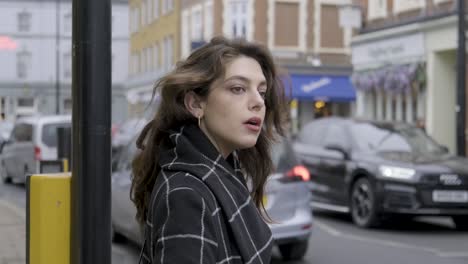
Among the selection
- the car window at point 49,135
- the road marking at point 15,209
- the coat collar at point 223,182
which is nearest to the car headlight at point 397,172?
the road marking at point 15,209

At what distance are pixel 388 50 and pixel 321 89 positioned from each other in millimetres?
13139

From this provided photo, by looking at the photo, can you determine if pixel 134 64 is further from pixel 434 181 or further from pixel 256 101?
pixel 256 101

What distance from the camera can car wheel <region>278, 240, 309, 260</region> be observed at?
8867 millimetres

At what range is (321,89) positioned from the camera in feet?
136

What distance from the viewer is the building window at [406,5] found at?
2633 cm

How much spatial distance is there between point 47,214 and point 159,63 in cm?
5128

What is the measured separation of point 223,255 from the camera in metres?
2.03

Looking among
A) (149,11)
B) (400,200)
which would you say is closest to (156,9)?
(149,11)

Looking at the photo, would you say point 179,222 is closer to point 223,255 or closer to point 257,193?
point 223,255

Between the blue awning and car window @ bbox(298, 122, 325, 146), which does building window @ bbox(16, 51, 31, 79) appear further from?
car window @ bbox(298, 122, 325, 146)

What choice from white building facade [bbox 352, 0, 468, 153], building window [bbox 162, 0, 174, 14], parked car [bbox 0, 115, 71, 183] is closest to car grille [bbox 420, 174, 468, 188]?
parked car [bbox 0, 115, 71, 183]

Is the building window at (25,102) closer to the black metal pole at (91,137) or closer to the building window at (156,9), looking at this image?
the building window at (156,9)

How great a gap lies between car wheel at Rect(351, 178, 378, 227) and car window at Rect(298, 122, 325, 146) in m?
1.48

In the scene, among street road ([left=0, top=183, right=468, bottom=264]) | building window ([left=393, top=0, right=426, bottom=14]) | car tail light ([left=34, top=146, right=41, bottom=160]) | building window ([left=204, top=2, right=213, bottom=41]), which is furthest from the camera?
building window ([left=204, top=2, right=213, bottom=41])
